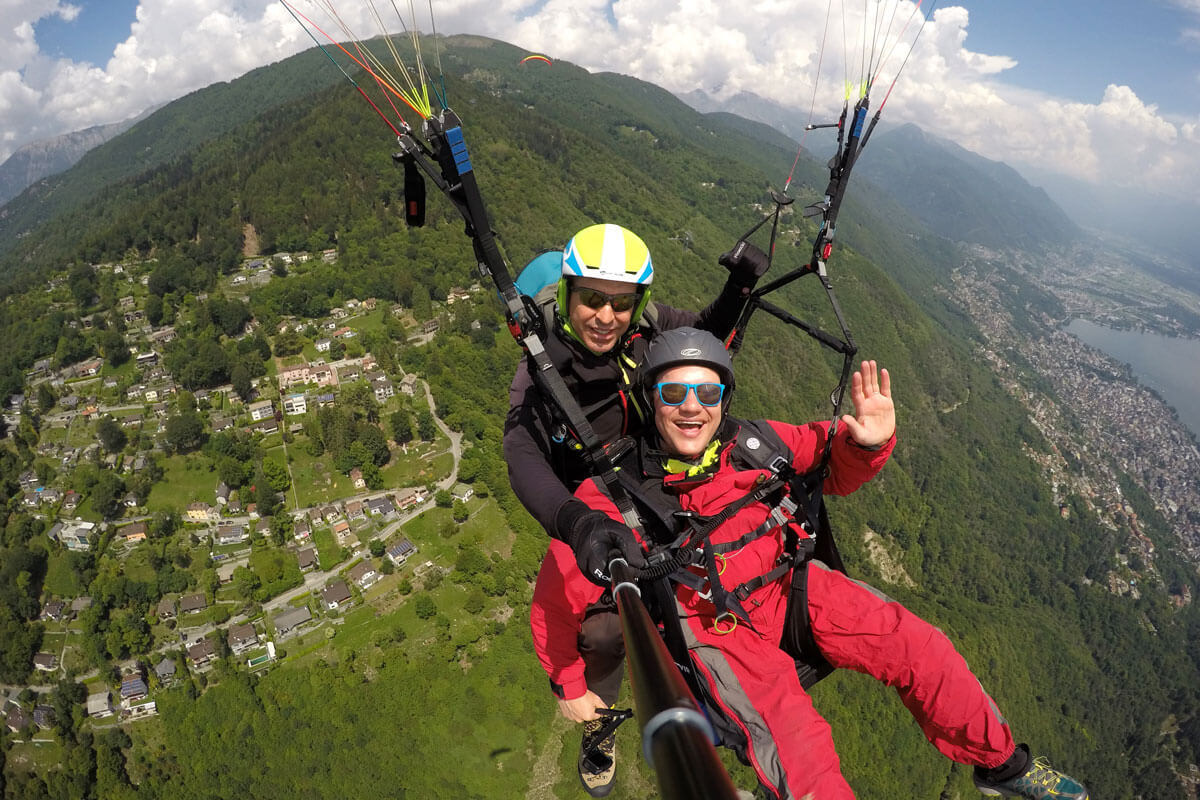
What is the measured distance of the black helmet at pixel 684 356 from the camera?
414 cm

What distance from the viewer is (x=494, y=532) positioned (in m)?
44.6

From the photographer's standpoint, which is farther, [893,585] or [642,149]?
[642,149]

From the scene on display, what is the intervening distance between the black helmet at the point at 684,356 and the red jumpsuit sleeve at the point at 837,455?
0.86m

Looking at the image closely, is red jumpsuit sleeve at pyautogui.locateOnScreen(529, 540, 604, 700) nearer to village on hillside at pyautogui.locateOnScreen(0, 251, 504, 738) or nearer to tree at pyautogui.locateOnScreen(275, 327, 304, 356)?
village on hillside at pyautogui.locateOnScreen(0, 251, 504, 738)

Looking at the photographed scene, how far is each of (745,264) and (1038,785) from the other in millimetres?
4856

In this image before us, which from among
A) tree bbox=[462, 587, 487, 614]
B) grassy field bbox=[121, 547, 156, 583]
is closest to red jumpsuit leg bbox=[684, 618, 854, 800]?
tree bbox=[462, 587, 487, 614]

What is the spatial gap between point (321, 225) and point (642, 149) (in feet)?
358

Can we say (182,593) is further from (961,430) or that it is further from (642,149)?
(642,149)

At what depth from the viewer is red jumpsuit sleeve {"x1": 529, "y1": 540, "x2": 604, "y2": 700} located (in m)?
4.21

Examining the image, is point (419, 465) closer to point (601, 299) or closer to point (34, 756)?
point (34, 756)

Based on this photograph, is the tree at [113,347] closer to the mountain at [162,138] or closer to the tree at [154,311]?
the tree at [154,311]

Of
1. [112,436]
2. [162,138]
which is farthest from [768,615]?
[162,138]

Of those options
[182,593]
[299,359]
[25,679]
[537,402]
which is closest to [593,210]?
[299,359]

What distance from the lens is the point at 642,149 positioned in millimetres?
163625
